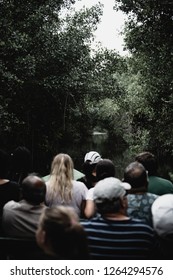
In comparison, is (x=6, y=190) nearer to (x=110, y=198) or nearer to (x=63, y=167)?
(x=63, y=167)

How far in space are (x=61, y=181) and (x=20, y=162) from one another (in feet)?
2.72

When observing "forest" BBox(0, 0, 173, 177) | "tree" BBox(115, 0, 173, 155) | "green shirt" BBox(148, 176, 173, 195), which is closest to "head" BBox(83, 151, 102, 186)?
"green shirt" BBox(148, 176, 173, 195)

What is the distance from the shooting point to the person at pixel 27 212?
3812mm

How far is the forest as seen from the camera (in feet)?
60.1

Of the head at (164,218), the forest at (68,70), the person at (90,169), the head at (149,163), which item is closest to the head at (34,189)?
the head at (164,218)

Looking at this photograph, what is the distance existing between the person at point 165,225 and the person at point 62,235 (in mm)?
1252

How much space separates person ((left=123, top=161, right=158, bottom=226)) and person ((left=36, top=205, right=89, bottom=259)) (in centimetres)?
161

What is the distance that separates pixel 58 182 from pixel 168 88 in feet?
52.6

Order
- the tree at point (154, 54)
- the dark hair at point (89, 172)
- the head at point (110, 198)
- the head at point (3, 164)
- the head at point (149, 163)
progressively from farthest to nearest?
the tree at point (154, 54) → the dark hair at point (89, 172) → the head at point (149, 163) → the head at point (3, 164) → the head at point (110, 198)

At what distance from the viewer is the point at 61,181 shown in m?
4.89

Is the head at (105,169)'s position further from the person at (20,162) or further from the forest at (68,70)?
the forest at (68,70)

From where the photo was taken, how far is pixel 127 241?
334cm

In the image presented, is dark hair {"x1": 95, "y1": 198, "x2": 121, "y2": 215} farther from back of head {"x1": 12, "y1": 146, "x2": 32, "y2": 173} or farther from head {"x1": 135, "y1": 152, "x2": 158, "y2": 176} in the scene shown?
back of head {"x1": 12, "y1": 146, "x2": 32, "y2": 173}

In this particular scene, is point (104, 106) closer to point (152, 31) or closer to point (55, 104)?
point (55, 104)
